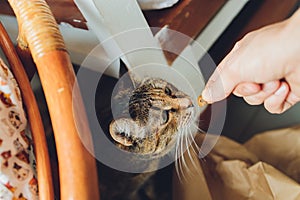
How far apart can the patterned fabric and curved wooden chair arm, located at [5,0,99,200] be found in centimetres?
8

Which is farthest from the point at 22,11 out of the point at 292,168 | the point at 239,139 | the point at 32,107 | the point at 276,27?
the point at 239,139

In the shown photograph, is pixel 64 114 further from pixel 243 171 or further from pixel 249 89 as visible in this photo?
pixel 243 171

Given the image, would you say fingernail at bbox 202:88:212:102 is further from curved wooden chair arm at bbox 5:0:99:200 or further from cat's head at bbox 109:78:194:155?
curved wooden chair arm at bbox 5:0:99:200

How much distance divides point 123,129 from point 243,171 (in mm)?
342

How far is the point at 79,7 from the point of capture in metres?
0.64

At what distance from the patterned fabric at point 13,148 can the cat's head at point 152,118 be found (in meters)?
0.11

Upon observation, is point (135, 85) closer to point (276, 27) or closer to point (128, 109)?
point (128, 109)

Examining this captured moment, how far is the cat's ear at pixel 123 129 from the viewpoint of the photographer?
1.82ft

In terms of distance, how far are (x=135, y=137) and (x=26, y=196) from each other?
0.15 metres

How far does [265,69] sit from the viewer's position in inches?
19.4

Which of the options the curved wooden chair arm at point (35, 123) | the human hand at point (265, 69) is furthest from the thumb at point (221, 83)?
the curved wooden chair arm at point (35, 123)

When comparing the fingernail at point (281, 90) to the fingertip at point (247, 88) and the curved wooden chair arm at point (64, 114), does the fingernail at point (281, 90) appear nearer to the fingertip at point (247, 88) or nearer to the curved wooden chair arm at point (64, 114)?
the fingertip at point (247, 88)

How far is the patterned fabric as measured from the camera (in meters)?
0.53

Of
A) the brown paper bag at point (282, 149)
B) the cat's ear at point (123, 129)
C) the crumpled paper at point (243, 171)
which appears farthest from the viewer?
the brown paper bag at point (282, 149)
